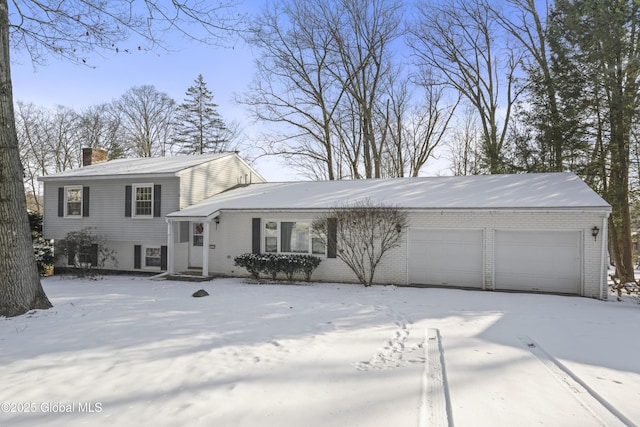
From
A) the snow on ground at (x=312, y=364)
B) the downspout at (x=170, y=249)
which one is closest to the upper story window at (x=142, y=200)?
the downspout at (x=170, y=249)

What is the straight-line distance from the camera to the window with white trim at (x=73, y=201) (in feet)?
51.6

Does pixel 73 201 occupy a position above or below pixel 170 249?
above

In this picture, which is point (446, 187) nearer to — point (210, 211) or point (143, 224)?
point (210, 211)

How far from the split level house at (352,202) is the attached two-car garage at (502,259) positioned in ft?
0.10

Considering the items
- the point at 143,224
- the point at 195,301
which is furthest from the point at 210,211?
the point at 195,301

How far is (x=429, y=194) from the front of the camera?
12.8 metres

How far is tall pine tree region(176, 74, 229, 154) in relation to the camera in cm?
3206

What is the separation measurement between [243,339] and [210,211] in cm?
826

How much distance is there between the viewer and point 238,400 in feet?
12.2

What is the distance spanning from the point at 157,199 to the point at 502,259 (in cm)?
1276

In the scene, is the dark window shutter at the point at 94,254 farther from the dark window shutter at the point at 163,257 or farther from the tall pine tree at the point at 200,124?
the tall pine tree at the point at 200,124

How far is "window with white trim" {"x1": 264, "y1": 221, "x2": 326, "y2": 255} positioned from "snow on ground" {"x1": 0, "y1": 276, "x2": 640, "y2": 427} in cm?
431

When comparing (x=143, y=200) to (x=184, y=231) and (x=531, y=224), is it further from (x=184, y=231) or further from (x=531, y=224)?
(x=531, y=224)

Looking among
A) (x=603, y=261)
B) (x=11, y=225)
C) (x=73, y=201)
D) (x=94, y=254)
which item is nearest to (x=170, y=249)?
(x=94, y=254)
